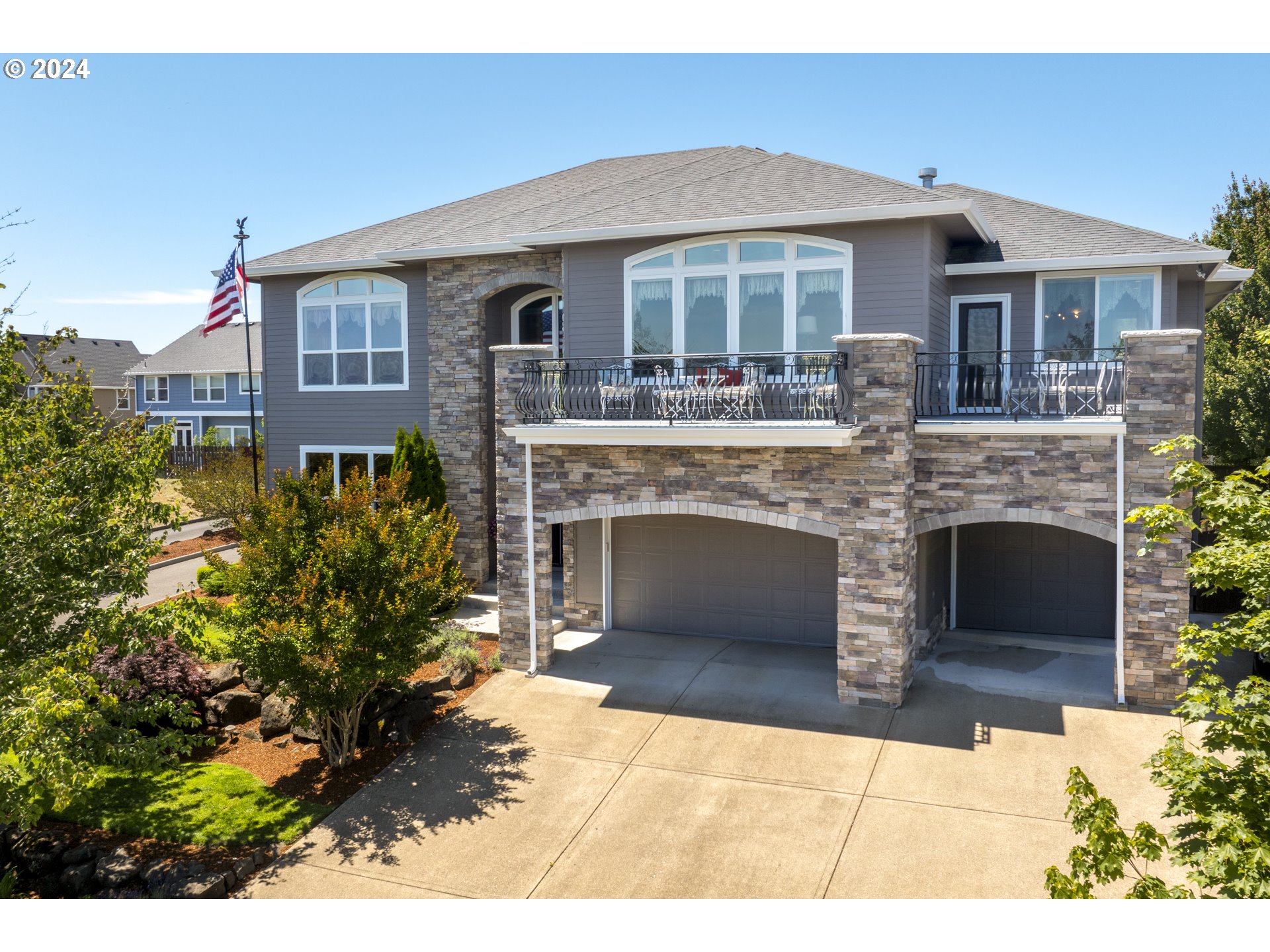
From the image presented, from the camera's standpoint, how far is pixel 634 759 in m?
9.50

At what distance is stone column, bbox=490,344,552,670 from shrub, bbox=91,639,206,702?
404 cm

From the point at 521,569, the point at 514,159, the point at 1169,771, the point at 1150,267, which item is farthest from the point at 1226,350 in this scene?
the point at 1169,771

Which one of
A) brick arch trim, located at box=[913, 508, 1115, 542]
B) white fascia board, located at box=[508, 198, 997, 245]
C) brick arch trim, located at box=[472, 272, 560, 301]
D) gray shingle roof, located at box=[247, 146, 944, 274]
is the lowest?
brick arch trim, located at box=[913, 508, 1115, 542]

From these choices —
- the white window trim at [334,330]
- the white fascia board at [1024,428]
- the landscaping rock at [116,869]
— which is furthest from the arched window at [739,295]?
the landscaping rock at [116,869]

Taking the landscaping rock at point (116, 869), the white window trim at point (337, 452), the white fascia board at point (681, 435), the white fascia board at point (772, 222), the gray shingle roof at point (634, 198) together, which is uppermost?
the gray shingle roof at point (634, 198)

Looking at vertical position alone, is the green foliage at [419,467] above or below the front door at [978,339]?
below

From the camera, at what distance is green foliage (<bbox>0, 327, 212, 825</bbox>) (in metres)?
5.81

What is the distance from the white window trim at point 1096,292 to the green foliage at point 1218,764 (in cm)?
753

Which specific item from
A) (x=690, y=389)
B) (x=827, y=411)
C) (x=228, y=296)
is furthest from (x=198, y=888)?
(x=228, y=296)

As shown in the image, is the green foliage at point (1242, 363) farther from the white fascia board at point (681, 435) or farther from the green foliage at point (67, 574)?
the green foliage at point (67, 574)

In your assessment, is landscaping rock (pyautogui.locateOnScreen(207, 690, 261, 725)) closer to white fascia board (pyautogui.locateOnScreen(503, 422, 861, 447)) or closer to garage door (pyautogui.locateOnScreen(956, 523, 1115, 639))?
white fascia board (pyautogui.locateOnScreen(503, 422, 861, 447))

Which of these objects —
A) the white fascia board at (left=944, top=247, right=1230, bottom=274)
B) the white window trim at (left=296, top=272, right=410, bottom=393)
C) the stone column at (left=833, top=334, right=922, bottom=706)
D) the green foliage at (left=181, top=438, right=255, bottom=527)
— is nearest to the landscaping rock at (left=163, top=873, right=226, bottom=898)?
the stone column at (left=833, top=334, right=922, bottom=706)

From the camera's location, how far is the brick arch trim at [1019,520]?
10367 millimetres

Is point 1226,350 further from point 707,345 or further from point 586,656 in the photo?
point 586,656
